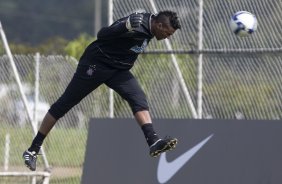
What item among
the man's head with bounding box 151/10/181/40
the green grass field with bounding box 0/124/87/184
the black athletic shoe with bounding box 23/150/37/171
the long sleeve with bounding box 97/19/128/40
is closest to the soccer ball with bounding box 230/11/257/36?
the man's head with bounding box 151/10/181/40

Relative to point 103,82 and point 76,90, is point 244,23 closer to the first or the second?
point 103,82

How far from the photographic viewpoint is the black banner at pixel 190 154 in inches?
459

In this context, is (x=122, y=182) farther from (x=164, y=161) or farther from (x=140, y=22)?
(x=140, y=22)

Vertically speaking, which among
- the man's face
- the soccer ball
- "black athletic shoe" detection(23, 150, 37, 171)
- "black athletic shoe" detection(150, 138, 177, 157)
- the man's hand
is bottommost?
"black athletic shoe" detection(150, 138, 177, 157)

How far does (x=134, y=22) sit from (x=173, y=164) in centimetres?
271

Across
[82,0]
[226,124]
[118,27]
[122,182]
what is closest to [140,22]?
[118,27]

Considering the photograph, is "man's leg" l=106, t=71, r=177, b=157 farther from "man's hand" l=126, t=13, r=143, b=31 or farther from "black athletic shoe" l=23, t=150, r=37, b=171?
"black athletic shoe" l=23, t=150, r=37, b=171

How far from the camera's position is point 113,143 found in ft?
44.6

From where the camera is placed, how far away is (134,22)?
1055 cm

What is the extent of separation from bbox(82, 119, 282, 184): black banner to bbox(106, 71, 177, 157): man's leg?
1428 millimetres

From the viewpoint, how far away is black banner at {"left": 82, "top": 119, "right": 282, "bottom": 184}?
11.6 m

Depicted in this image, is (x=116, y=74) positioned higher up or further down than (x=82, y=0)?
further down

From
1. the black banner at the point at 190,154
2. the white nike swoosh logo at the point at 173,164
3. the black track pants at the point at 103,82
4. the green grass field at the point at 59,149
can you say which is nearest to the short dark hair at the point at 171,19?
the black track pants at the point at 103,82

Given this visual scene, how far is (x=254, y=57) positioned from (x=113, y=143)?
237 cm
